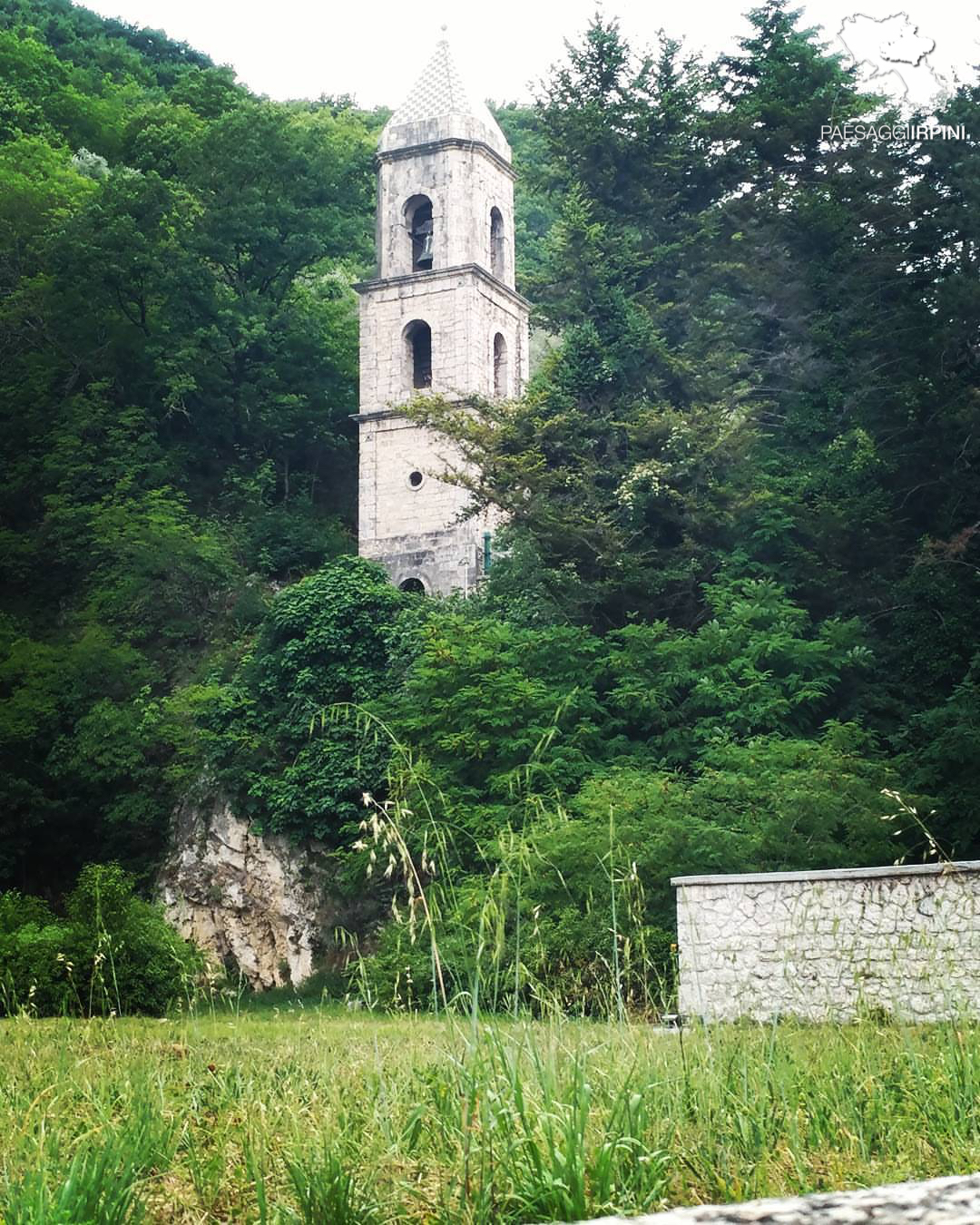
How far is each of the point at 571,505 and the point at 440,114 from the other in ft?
34.6

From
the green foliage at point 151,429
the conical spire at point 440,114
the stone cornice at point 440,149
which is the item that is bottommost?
the green foliage at point 151,429

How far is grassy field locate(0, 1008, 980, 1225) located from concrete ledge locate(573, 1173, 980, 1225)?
93cm

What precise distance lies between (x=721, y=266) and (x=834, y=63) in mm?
5287

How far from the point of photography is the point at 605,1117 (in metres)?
5.04

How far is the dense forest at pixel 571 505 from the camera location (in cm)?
2097

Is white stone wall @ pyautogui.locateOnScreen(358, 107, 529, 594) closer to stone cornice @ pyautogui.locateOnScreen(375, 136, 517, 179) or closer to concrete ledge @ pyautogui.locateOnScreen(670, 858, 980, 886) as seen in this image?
stone cornice @ pyautogui.locateOnScreen(375, 136, 517, 179)

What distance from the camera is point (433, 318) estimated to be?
99.3ft

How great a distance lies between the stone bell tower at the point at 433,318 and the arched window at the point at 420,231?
0.08 feet

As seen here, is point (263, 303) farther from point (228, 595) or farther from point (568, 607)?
point (568, 607)

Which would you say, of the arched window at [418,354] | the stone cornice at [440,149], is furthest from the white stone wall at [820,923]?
the stone cornice at [440,149]

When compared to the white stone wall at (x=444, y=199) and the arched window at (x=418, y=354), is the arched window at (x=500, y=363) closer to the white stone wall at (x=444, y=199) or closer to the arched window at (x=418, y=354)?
the white stone wall at (x=444, y=199)

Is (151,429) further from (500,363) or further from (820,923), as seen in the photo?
(820,923)

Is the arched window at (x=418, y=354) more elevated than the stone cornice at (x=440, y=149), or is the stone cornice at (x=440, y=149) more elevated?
the stone cornice at (x=440, y=149)

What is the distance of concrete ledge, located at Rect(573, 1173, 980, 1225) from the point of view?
335 cm
